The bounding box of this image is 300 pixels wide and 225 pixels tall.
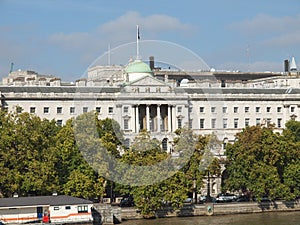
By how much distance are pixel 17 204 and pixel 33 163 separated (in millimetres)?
8931

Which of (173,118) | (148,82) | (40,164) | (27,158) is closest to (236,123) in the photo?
(173,118)

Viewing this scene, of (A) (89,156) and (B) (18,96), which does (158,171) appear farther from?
(B) (18,96)

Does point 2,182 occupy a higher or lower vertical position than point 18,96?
lower

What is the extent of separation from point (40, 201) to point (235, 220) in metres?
19.0

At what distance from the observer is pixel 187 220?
271 ft

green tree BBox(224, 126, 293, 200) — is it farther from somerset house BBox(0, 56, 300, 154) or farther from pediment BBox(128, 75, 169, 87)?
pediment BBox(128, 75, 169, 87)

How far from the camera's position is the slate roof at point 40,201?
7494 cm

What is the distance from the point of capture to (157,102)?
12781 centimetres

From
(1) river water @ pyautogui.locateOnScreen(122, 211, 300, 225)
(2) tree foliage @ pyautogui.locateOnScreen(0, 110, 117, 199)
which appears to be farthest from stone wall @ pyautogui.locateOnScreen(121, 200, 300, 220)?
(2) tree foliage @ pyautogui.locateOnScreen(0, 110, 117, 199)

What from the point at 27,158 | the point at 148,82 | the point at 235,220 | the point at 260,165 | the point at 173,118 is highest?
the point at 148,82

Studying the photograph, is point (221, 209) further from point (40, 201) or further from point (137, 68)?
point (137, 68)

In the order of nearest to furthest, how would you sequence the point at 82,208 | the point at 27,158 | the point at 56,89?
the point at 82,208 < the point at 27,158 < the point at 56,89

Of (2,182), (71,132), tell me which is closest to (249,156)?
(71,132)

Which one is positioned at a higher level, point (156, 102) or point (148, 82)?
point (148, 82)
